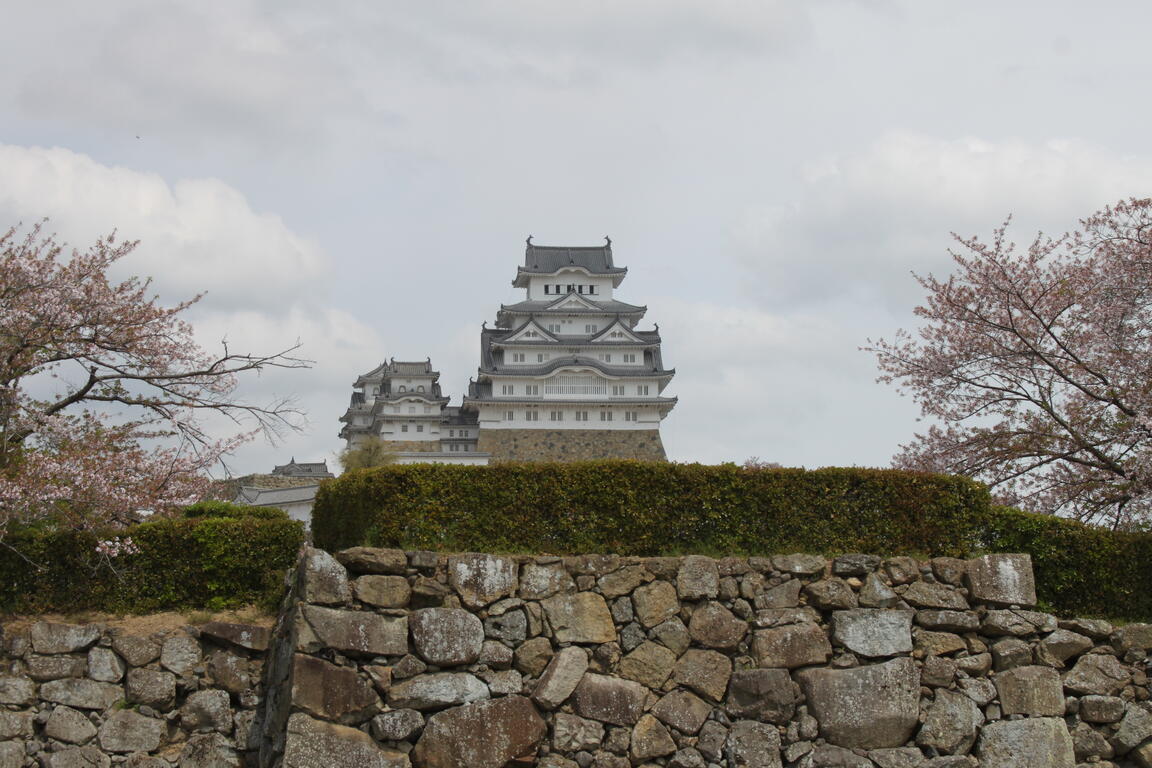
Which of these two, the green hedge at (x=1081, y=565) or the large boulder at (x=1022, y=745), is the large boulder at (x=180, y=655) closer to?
the large boulder at (x=1022, y=745)

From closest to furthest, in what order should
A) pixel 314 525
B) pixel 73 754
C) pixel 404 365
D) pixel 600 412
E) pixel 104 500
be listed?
pixel 73 754, pixel 104 500, pixel 314 525, pixel 600 412, pixel 404 365

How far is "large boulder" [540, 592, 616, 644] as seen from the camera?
1166 centimetres

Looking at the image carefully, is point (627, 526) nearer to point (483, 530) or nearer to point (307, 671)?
point (483, 530)

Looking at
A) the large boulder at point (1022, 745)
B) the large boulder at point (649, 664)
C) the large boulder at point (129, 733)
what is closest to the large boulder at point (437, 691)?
the large boulder at point (649, 664)

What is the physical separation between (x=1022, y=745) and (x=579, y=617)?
5038 millimetres

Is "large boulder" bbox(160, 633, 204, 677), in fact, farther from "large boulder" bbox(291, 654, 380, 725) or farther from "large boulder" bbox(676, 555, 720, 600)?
"large boulder" bbox(676, 555, 720, 600)

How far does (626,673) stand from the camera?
11.6 m

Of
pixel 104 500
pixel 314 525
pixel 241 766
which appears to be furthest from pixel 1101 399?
pixel 104 500

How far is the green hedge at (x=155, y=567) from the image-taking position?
42.1 feet

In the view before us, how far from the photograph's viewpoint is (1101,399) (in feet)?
50.5

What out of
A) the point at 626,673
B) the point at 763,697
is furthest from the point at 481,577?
the point at 763,697

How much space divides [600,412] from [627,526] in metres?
48.4

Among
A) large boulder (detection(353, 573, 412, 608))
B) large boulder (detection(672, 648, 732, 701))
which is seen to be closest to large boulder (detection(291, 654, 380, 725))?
large boulder (detection(353, 573, 412, 608))

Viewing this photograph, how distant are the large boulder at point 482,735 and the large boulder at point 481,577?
1064 mm
